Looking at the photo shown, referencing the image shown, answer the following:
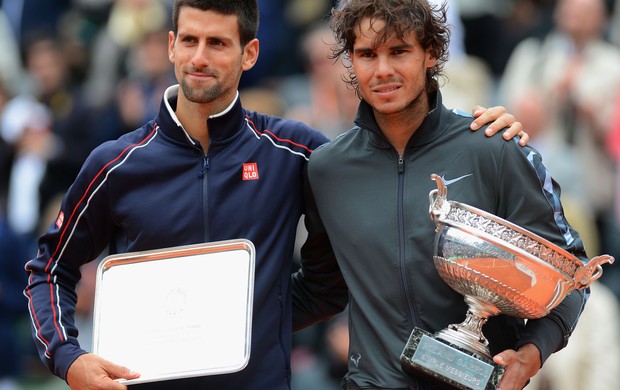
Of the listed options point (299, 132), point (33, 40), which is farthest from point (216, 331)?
point (33, 40)

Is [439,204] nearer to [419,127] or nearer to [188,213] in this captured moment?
[419,127]

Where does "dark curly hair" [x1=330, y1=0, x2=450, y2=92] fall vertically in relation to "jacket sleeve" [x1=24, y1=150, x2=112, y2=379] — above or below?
above

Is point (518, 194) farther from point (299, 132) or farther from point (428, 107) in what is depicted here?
point (299, 132)

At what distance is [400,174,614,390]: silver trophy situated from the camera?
12.8ft

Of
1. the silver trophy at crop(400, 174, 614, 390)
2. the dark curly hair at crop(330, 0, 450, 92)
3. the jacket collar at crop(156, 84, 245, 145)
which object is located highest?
the dark curly hair at crop(330, 0, 450, 92)

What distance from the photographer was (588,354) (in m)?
7.24

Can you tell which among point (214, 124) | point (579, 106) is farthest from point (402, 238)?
point (579, 106)

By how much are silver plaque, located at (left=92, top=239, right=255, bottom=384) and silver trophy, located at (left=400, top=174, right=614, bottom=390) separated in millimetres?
629

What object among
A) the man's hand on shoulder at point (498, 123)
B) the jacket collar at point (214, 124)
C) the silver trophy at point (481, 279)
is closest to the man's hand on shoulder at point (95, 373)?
the jacket collar at point (214, 124)

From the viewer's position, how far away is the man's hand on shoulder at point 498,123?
4.21m

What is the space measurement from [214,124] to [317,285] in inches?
29.3

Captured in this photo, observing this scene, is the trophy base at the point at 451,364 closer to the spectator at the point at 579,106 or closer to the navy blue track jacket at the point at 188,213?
the navy blue track jacket at the point at 188,213

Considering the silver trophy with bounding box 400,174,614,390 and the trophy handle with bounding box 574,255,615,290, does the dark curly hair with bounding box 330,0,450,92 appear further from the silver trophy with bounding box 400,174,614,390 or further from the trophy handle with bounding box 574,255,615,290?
the trophy handle with bounding box 574,255,615,290

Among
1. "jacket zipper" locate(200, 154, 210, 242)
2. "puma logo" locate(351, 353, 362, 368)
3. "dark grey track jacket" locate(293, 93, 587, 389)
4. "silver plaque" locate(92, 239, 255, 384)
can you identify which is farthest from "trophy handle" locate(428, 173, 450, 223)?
"jacket zipper" locate(200, 154, 210, 242)
